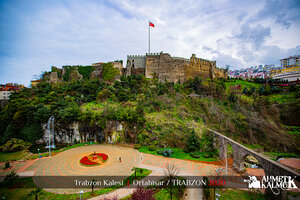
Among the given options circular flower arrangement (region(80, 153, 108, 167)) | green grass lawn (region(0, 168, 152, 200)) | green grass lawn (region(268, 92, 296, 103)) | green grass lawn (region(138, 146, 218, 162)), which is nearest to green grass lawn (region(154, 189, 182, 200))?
green grass lawn (region(0, 168, 152, 200))

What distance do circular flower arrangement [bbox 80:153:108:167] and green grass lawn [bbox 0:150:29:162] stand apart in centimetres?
957

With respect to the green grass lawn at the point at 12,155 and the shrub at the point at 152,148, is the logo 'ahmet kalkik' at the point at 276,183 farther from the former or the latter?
the green grass lawn at the point at 12,155

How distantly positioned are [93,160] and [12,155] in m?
13.0

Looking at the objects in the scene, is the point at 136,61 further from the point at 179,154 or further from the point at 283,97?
the point at 283,97

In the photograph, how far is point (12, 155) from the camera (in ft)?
59.5

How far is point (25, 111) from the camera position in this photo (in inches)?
886

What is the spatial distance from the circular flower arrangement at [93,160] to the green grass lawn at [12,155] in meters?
9.57

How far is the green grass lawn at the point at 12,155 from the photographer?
17198 mm

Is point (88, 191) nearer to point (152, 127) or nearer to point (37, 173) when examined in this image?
point (37, 173)

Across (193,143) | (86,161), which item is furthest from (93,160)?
(193,143)

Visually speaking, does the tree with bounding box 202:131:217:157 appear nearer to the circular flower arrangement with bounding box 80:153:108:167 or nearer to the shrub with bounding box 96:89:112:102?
the circular flower arrangement with bounding box 80:153:108:167

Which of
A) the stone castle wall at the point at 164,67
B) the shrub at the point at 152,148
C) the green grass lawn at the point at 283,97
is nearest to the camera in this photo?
the shrub at the point at 152,148

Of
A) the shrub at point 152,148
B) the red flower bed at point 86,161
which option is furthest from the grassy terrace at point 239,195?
the red flower bed at point 86,161

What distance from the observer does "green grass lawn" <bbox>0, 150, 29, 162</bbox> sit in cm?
1720
